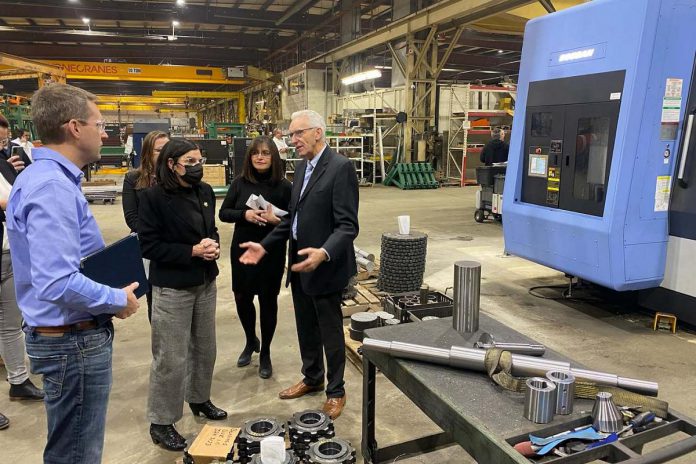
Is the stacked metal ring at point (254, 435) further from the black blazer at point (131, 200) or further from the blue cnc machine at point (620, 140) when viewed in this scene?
the blue cnc machine at point (620, 140)

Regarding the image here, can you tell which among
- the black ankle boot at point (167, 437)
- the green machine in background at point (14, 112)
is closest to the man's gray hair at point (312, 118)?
the black ankle boot at point (167, 437)

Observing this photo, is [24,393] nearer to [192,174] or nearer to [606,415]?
[192,174]

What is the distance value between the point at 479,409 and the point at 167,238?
171 cm

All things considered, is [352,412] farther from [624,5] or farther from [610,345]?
[624,5]

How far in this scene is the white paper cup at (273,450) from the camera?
1.83m

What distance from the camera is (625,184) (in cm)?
361

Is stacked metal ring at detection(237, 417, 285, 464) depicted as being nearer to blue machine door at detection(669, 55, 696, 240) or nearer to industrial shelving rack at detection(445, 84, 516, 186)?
blue machine door at detection(669, 55, 696, 240)

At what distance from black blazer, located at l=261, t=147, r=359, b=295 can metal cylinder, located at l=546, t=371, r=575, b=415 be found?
4.63ft

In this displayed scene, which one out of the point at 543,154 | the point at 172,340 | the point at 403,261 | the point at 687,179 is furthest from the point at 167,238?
the point at 687,179

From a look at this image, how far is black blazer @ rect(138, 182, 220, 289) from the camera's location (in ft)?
7.97

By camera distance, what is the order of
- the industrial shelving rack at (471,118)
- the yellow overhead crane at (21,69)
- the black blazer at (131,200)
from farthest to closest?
the industrial shelving rack at (471,118)
the yellow overhead crane at (21,69)
the black blazer at (131,200)

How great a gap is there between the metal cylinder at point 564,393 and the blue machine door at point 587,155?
2771 mm

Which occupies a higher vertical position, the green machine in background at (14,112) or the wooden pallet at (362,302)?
the green machine in background at (14,112)

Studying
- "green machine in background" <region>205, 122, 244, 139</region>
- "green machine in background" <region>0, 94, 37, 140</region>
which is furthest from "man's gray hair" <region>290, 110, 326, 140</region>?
"green machine in background" <region>205, 122, 244, 139</region>
